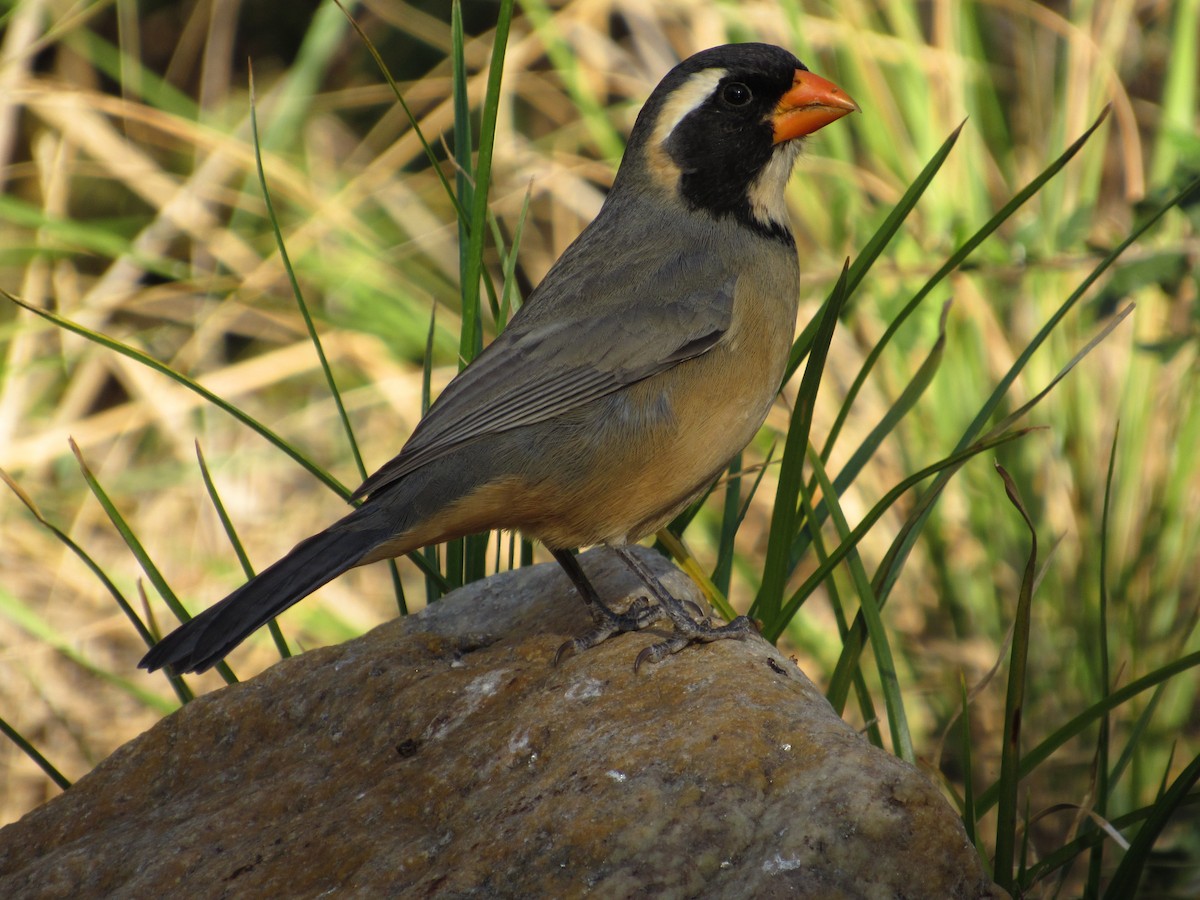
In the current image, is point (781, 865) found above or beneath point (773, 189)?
beneath

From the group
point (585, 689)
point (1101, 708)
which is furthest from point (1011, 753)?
point (585, 689)

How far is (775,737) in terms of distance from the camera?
2.33m

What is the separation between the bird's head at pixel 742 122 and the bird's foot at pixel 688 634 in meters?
1.18

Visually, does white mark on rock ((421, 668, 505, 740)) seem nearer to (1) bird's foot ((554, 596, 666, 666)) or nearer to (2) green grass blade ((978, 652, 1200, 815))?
(1) bird's foot ((554, 596, 666, 666))

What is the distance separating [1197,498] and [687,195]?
2.38 meters

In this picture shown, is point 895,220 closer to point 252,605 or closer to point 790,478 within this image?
point 790,478

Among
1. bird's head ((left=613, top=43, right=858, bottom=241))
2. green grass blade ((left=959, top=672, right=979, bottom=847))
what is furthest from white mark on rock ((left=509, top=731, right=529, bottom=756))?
bird's head ((left=613, top=43, right=858, bottom=241))

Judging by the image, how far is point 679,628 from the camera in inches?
117

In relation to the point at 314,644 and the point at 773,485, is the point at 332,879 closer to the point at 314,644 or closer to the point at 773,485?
the point at 314,644

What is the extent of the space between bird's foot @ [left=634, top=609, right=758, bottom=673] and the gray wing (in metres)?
0.64

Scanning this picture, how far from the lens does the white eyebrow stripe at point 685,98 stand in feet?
12.0

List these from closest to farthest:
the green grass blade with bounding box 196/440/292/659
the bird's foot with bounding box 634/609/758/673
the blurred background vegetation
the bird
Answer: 1. the bird's foot with bounding box 634/609/758/673
2. the bird
3. the green grass blade with bounding box 196/440/292/659
4. the blurred background vegetation

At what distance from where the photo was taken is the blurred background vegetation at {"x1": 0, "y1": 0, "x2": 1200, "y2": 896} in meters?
4.75

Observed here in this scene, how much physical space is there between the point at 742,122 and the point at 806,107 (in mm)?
170
